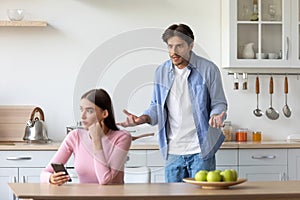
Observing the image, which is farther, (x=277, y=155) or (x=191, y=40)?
(x=277, y=155)

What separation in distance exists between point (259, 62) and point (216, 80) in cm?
133

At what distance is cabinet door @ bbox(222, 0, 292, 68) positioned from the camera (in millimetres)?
4848

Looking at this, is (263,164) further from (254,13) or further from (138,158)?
(254,13)

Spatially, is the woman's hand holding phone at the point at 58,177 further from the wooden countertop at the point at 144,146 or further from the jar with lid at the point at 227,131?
the jar with lid at the point at 227,131

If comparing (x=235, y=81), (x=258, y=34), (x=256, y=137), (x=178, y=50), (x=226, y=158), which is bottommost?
(x=226, y=158)

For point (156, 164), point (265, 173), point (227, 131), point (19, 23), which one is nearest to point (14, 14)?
point (19, 23)

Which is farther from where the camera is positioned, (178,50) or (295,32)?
(295,32)

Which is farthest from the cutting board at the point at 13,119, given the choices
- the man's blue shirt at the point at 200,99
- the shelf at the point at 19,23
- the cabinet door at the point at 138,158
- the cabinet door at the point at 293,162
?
the cabinet door at the point at 293,162

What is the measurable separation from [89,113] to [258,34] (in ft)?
6.81

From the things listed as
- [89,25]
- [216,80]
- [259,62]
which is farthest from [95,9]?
[216,80]

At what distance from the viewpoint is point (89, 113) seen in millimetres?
3258

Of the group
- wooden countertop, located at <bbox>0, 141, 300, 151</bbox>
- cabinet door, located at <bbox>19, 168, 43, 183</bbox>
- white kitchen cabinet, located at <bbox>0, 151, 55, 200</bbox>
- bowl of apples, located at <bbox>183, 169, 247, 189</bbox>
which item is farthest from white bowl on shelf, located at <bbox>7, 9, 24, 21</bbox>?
bowl of apples, located at <bbox>183, 169, 247, 189</bbox>

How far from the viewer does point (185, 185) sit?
3008 millimetres

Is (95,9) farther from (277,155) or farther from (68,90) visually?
(277,155)
